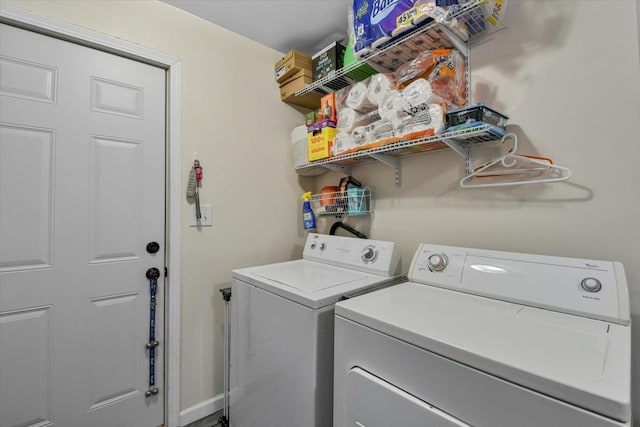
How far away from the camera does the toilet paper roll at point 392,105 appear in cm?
135

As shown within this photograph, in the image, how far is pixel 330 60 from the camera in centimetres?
182

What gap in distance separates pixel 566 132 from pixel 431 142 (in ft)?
1.62

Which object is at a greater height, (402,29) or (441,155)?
(402,29)

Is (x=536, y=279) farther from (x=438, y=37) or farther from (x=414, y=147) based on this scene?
(x=438, y=37)

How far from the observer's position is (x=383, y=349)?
2.71 ft

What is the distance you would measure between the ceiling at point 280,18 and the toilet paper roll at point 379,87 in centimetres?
54

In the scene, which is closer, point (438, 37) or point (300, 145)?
point (438, 37)

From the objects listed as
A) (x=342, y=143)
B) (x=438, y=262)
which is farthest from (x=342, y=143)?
(x=438, y=262)

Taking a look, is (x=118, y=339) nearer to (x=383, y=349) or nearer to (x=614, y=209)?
(x=383, y=349)

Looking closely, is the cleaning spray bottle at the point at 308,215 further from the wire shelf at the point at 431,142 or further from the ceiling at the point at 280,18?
the ceiling at the point at 280,18

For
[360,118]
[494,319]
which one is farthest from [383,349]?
[360,118]

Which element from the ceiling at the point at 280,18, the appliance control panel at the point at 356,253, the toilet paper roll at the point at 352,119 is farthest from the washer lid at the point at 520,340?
the ceiling at the point at 280,18

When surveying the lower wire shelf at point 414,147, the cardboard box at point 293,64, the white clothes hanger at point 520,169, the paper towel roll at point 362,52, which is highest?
the cardboard box at point 293,64

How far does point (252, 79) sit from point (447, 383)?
204 centimetres
